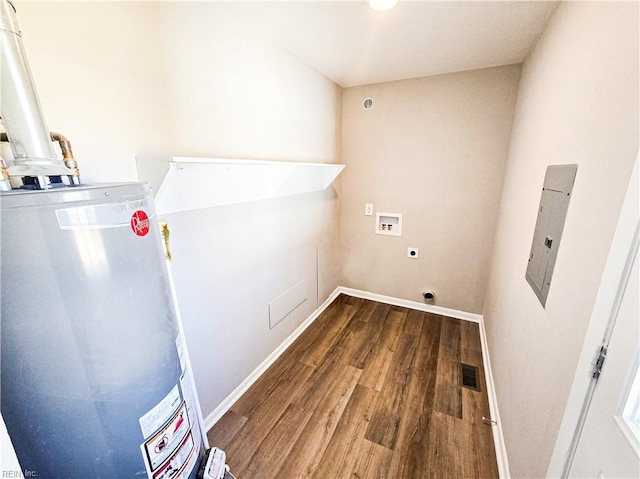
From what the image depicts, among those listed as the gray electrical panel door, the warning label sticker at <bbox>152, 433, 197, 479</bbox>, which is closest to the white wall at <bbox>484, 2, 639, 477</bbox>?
the gray electrical panel door

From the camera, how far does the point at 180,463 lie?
2.71ft

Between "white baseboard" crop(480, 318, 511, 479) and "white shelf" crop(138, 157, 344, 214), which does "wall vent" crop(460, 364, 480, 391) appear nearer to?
"white baseboard" crop(480, 318, 511, 479)

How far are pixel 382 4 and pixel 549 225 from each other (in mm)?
1418

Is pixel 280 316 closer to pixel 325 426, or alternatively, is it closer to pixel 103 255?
pixel 325 426

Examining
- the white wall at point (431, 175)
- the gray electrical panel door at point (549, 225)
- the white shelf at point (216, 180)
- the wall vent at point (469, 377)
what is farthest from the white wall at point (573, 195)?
the white shelf at point (216, 180)

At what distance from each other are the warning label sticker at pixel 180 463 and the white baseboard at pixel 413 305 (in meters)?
2.55

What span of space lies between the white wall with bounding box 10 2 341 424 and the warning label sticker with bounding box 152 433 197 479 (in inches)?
26.0

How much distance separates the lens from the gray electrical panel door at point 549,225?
107cm

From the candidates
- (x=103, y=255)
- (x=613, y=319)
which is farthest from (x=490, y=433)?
(x=103, y=255)

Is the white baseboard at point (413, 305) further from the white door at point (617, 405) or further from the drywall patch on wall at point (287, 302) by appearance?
the white door at point (617, 405)

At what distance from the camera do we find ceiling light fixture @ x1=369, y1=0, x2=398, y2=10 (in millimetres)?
1390

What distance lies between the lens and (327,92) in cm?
253

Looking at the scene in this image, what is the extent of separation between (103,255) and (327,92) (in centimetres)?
248

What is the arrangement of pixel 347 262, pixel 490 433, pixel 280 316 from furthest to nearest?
→ pixel 347 262, pixel 280 316, pixel 490 433
